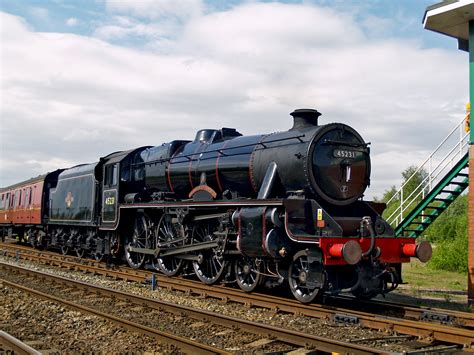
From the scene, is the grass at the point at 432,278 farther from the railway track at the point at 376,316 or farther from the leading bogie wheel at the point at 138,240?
the leading bogie wheel at the point at 138,240

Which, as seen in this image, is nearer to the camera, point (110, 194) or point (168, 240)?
point (168, 240)

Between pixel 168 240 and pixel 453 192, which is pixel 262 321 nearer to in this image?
pixel 168 240

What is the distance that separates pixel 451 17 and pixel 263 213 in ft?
19.0

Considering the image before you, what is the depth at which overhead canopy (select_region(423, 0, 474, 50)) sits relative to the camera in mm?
10641

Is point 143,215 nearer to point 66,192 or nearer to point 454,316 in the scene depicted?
point 66,192

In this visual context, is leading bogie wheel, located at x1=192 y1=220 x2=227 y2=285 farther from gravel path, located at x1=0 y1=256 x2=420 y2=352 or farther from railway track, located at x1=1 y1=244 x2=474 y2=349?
gravel path, located at x1=0 y1=256 x2=420 y2=352

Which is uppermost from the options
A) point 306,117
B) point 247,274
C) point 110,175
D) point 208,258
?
point 306,117

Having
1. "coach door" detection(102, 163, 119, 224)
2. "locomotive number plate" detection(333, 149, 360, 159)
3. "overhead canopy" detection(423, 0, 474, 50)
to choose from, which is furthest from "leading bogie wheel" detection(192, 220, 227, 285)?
"overhead canopy" detection(423, 0, 474, 50)

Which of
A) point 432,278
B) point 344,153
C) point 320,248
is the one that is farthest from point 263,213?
point 432,278

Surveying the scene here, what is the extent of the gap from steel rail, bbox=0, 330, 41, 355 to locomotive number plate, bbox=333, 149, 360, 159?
6.28m

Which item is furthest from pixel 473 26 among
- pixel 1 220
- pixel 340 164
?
pixel 1 220

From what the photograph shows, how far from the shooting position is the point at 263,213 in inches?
378

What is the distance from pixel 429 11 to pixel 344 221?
4853 mm

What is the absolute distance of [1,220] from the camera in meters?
30.8
